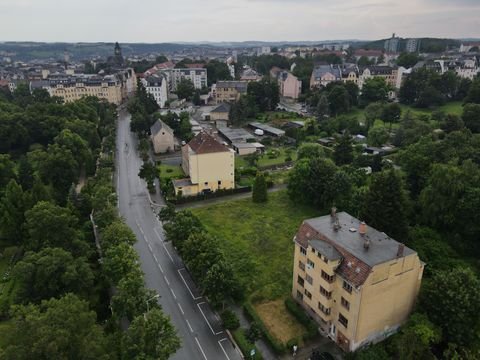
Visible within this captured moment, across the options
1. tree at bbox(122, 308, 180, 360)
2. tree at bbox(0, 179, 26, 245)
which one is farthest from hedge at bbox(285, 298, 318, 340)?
tree at bbox(0, 179, 26, 245)

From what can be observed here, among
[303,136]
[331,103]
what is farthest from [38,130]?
[331,103]

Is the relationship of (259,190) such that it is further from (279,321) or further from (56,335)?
(56,335)

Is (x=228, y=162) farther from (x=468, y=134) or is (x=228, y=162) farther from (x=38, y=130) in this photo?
(x=38, y=130)

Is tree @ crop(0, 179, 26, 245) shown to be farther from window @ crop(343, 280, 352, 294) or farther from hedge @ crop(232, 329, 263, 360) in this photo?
window @ crop(343, 280, 352, 294)

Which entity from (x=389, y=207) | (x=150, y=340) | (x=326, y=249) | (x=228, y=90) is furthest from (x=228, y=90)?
(x=150, y=340)

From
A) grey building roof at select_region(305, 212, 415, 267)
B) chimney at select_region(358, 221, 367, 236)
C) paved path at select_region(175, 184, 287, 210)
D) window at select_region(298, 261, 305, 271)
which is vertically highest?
chimney at select_region(358, 221, 367, 236)

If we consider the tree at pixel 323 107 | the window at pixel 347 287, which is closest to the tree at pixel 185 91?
the tree at pixel 323 107
